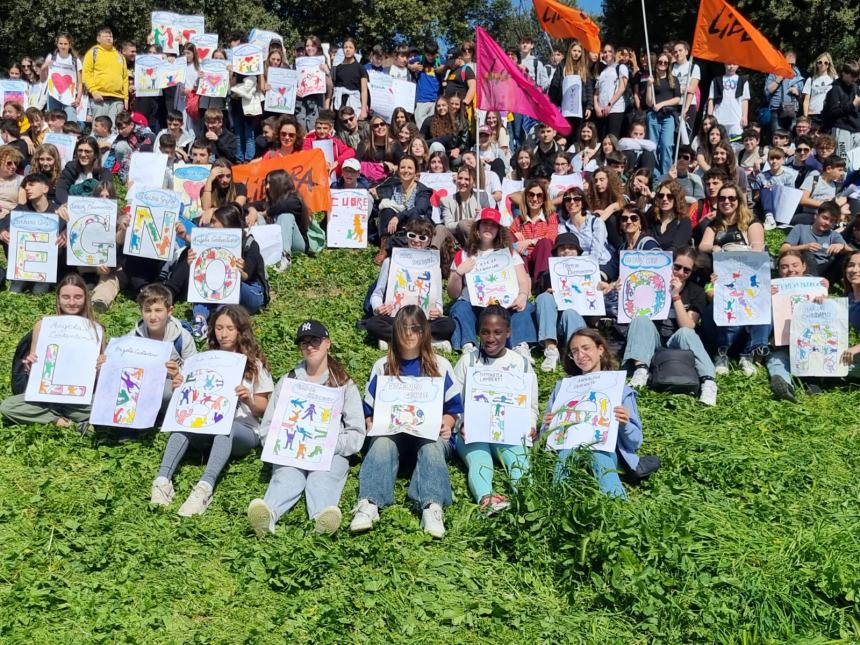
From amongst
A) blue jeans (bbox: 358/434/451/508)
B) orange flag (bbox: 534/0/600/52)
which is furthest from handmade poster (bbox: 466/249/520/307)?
orange flag (bbox: 534/0/600/52)

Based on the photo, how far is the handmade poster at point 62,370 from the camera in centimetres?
791

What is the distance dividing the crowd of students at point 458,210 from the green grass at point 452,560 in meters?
0.25

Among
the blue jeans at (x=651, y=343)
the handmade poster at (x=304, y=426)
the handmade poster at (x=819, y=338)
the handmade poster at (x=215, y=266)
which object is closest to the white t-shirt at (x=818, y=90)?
the handmade poster at (x=819, y=338)

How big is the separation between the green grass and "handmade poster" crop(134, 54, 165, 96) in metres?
9.25

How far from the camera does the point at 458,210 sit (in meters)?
12.0

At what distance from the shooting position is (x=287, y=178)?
1231 centimetres

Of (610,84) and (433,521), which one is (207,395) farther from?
(610,84)

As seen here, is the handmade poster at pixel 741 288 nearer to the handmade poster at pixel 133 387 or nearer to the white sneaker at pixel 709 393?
the white sneaker at pixel 709 393

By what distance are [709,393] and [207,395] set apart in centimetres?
442

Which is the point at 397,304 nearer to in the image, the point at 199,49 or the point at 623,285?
the point at 623,285

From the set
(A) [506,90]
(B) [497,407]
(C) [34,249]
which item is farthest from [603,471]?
(C) [34,249]

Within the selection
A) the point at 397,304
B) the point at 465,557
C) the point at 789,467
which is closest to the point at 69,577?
the point at 465,557

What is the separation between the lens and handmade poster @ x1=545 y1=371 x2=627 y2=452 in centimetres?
716

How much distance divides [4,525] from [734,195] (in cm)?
786
